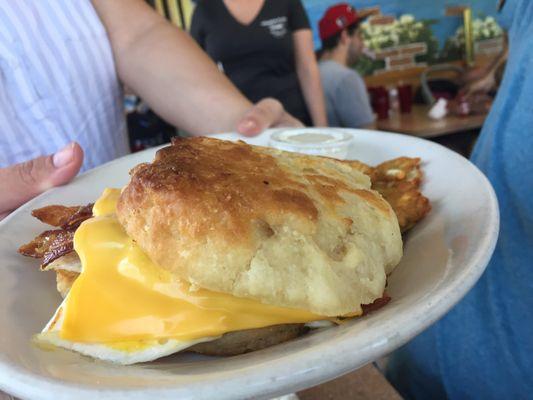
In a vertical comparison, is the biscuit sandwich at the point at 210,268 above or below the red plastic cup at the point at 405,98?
above

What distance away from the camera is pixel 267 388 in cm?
35

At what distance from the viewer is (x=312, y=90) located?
3.51 meters

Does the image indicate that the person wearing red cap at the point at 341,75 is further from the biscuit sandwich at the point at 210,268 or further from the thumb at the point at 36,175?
the biscuit sandwich at the point at 210,268

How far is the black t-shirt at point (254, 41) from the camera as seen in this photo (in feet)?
10.4

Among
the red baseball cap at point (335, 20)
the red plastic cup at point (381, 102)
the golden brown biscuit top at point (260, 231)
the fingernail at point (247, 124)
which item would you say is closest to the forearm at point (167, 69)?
the fingernail at point (247, 124)

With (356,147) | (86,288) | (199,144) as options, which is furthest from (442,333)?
(86,288)

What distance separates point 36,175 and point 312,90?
112 inches

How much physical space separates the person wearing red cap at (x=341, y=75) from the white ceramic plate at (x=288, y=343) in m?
3.46

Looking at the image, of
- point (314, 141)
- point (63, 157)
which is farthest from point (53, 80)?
point (314, 141)

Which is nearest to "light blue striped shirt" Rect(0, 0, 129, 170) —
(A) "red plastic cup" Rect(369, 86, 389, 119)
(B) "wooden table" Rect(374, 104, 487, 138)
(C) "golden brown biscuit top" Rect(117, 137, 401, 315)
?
(C) "golden brown biscuit top" Rect(117, 137, 401, 315)

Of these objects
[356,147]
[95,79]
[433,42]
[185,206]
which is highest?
[185,206]

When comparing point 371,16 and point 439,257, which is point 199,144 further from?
point 371,16

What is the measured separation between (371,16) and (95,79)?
14.3 ft

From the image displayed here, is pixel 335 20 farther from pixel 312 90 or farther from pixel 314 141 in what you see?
pixel 314 141
